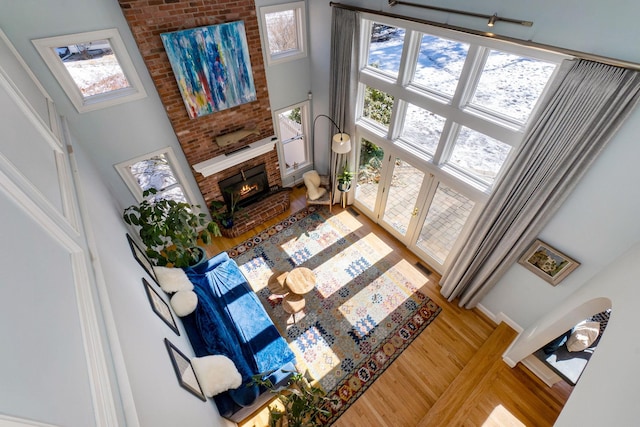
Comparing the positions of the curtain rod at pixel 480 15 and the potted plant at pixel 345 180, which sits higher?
the curtain rod at pixel 480 15

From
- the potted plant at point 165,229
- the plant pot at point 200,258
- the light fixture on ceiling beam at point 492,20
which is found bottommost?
the plant pot at point 200,258

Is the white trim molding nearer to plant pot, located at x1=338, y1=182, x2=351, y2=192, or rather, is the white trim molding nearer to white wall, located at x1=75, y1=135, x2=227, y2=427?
white wall, located at x1=75, y1=135, x2=227, y2=427

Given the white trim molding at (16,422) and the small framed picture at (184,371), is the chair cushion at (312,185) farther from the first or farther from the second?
the white trim molding at (16,422)

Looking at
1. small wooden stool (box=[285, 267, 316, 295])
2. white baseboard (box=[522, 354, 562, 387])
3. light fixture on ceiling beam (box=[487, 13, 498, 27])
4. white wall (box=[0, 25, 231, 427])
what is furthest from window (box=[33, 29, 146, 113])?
white baseboard (box=[522, 354, 562, 387])

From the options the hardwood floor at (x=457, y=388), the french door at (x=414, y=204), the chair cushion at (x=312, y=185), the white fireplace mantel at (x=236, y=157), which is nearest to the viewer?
the hardwood floor at (x=457, y=388)

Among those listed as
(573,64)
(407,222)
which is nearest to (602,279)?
(573,64)

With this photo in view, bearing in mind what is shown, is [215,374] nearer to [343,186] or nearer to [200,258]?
[200,258]

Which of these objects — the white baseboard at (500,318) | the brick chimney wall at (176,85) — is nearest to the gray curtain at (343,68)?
the brick chimney wall at (176,85)

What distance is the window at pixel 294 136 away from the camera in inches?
229

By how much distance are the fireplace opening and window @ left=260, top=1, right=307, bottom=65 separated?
6.65 feet

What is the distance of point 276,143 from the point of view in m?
5.71

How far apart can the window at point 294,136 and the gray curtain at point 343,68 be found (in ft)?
3.00

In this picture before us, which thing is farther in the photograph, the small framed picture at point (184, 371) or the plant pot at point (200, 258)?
the plant pot at point (200, 258)

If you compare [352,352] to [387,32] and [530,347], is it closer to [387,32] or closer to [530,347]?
[530,347]
